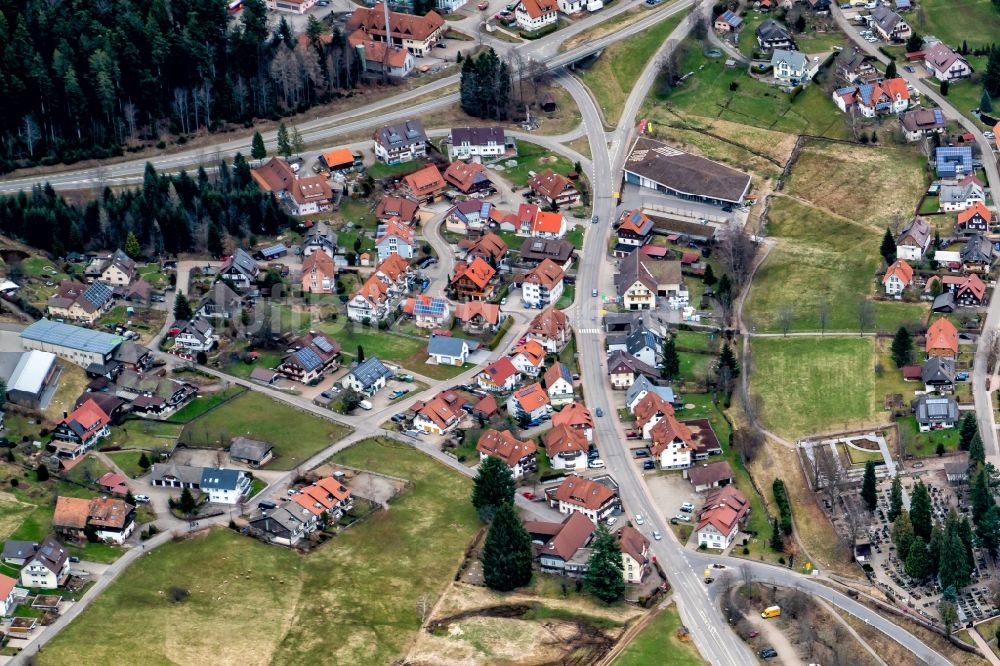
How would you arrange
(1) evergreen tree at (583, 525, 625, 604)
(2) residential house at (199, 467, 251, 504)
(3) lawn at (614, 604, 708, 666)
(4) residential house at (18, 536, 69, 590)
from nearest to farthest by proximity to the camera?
1. (3) lawn at (614, 604, 708, 666)
2. (4) residential house at (18, 536, 69, 590)
3. (1) evergreen tree at (583, 525, 625, 604)
4. (2) residential house at (199, 467, 251, 504)

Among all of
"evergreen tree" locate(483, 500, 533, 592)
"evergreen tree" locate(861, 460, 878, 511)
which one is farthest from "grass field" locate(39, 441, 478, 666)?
"evergreen tree" locate(861, 460, 878, 511)

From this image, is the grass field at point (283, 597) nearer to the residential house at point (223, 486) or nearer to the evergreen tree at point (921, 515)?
the residential house at point (223, 486)

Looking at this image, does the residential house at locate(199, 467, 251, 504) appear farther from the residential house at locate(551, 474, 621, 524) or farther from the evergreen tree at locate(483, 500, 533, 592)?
the residential house at locate(551, 474, 621, 524)

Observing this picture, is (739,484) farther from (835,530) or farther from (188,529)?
(188,529)

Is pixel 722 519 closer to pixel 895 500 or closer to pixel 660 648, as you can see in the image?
pixel 895 500

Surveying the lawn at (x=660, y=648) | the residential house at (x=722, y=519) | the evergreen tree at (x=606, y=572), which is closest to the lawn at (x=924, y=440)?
the residential house at (x=722, y=519)

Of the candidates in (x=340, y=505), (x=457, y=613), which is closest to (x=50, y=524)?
(x=340, y=505)

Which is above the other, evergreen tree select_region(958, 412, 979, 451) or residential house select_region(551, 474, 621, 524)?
evergreen tree select_region(958, 412, 979, 451)
